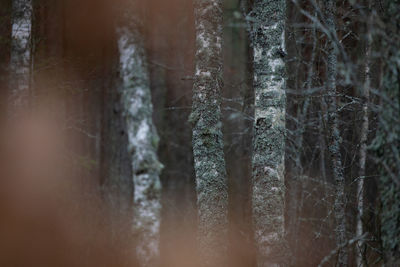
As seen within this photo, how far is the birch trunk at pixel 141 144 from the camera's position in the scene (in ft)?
20.7

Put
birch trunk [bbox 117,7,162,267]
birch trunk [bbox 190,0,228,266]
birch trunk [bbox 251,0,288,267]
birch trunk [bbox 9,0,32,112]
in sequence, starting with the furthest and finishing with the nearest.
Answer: birch trunk [bbox 9,0,32,112], birch trunk [bbox 117,7,162,267], birch trunk [bbox 190,0,228,266], birch trunk [bbox 251,0,288,267]

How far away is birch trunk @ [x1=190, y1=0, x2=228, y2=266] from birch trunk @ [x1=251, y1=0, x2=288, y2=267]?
1.61 ft

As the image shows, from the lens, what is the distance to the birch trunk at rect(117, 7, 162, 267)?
6.32 meters

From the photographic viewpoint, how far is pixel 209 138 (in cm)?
496

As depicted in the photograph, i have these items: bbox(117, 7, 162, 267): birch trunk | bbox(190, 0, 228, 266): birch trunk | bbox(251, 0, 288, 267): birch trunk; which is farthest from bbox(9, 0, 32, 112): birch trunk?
bbox(251, 0, 288, 267): birch trunk

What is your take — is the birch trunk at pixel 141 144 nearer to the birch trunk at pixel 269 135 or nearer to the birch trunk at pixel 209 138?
the birch trunk at pixel 209 138

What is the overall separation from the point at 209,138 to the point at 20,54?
13.7 ft

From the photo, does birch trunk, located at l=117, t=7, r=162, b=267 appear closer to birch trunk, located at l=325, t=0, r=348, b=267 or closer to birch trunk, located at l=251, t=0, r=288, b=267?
birch trunk, located at l=251, t=0, r=288, b=267

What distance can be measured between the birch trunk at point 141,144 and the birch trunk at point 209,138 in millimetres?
1629

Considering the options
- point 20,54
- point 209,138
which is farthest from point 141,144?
point 20,54

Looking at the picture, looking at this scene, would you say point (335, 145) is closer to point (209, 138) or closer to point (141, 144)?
point (209, 138)

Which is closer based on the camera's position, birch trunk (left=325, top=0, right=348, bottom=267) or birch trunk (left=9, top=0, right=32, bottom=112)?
birch trunk (left=325, top=0, right=348, bottom=267)

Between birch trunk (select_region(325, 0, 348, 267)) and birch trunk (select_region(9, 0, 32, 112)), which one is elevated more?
birch trunk (select_region(9, 0, 32, 112))

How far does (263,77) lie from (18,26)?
477cm
